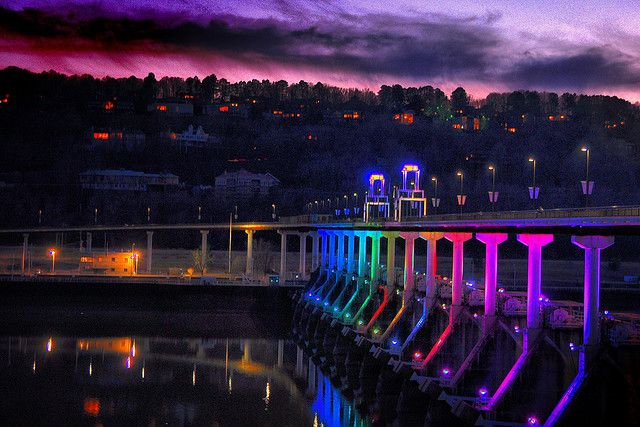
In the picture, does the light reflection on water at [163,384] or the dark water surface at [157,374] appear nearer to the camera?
the light reflection on water at [163,384]

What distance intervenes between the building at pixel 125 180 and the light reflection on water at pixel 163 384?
107911 mm

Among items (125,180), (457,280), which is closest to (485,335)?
(457,280)

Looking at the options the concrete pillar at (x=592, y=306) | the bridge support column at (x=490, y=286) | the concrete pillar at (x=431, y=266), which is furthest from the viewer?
the concrete pillar at (x=431, y=266)

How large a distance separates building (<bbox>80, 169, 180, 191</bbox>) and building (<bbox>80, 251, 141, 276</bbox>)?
2655 inches

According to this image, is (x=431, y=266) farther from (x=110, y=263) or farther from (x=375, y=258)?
(x=110, y=263)

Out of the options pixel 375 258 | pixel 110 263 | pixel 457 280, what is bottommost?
pixel 110 263

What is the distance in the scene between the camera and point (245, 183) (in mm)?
168125

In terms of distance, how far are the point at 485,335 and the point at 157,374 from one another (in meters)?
21.4

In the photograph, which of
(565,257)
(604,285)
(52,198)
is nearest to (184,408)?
(604,285)

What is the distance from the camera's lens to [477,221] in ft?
126

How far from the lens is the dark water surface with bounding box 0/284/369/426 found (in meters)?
42.2

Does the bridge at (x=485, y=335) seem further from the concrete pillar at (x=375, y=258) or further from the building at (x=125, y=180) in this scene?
the building at (x=125, y=180)

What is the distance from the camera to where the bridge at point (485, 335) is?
28500 mm

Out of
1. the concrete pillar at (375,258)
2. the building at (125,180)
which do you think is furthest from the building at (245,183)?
the concrete pillar at (375,258)
